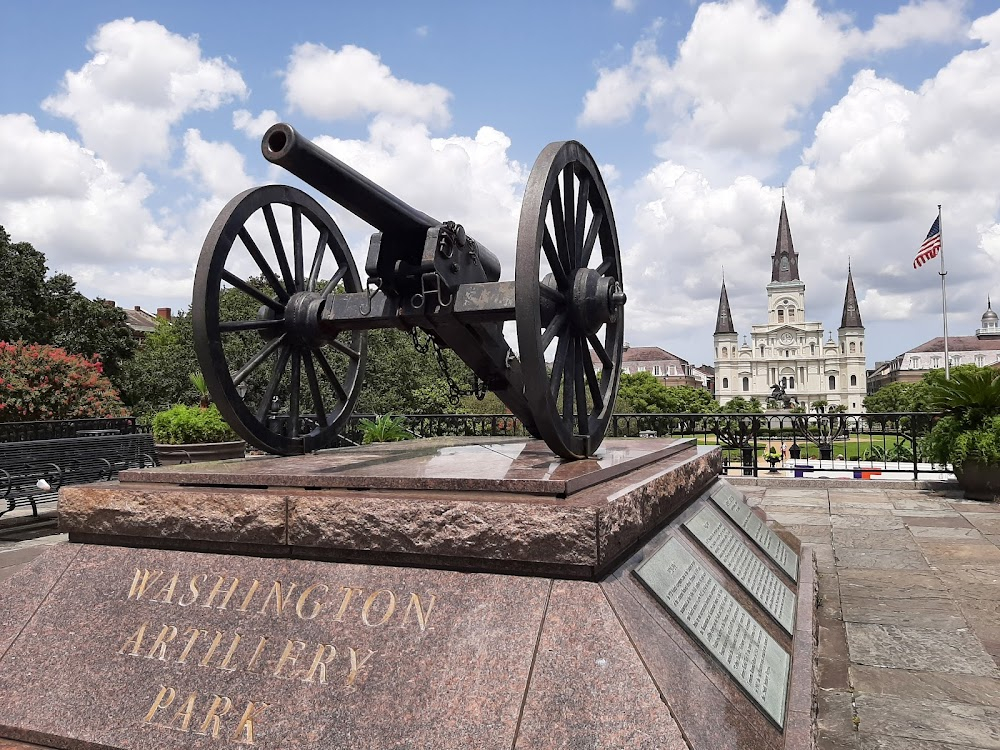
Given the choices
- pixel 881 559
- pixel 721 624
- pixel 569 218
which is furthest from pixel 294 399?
pixel 881 559

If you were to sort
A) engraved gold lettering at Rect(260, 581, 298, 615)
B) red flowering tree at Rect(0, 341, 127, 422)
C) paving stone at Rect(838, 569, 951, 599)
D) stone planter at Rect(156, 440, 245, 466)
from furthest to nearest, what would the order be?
red flowering tree at Rect(0, 341, 127, 422) → stone planter at Rect(156, 440, 245, 466) → paving stone at Rect(838, 569, 951, 599) → engraved gold lettering at Rect(260, 581, 298, 615)

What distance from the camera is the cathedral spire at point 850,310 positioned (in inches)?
4481

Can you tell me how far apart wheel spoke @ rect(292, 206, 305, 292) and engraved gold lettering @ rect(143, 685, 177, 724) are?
9.25ft

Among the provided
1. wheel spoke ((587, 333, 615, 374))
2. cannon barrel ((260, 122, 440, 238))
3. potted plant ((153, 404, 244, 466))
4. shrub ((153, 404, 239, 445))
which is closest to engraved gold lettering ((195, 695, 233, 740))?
cannon barrel ((260, 122, 440, 238))

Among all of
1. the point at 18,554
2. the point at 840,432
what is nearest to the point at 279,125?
the point at 18,554

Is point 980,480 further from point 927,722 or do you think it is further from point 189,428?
point 189,428

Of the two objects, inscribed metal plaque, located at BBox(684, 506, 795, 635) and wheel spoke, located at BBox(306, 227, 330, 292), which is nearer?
inscribed metal plaque, located at BBox(684, 506, 795, 635)

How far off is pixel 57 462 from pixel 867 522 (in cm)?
878

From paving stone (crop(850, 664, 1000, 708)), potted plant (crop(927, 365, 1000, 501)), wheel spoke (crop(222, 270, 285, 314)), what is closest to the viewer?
paving stone (crop(850, 664, 1000, 708))

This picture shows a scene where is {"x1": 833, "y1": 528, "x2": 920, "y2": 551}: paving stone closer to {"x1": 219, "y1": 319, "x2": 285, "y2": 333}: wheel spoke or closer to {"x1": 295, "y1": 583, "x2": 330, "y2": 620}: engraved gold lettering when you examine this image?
{"x1": 219, "y1": 319, "x2": 285, "y2": 333}: wheel spoke

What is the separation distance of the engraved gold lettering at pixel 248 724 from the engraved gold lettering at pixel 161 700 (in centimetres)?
31

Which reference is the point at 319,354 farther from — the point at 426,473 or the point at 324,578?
the point at 324,578

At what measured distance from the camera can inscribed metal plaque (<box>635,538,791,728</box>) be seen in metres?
2.69

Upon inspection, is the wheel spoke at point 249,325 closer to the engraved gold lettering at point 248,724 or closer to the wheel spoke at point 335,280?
the wheel spoke at point 335,280
